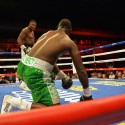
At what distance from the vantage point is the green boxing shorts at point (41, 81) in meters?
1.55

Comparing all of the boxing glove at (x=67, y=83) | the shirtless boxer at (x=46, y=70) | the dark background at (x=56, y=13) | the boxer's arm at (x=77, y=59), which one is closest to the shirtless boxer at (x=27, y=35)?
the boxing glove at (x=67, y=83)

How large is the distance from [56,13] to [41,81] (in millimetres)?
10866

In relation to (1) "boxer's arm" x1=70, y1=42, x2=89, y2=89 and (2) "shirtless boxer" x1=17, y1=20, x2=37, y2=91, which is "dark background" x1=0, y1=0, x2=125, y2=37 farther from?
(1) "boxer's arm" x1=70, y1=42, x2=89, y2=89

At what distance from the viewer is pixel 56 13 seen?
12.1 m

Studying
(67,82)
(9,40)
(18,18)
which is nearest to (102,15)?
(18,18)

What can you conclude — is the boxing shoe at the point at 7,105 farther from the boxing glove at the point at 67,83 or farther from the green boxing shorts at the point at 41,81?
the boxing glove at the point at 67,83

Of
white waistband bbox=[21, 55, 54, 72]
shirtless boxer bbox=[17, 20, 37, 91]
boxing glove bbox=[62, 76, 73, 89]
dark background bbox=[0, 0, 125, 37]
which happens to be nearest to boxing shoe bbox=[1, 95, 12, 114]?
white waistband bbox=[21, 55, 54, 72]

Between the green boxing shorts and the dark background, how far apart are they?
31.1 ft

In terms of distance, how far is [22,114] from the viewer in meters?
0.44

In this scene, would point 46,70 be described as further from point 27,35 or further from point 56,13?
point 56,13

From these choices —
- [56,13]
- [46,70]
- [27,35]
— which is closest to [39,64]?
[46,70]

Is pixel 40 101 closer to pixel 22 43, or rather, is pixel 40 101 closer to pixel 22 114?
pixel 22 114

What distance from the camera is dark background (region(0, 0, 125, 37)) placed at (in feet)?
35.5

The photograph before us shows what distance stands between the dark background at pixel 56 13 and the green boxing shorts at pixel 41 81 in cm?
947
